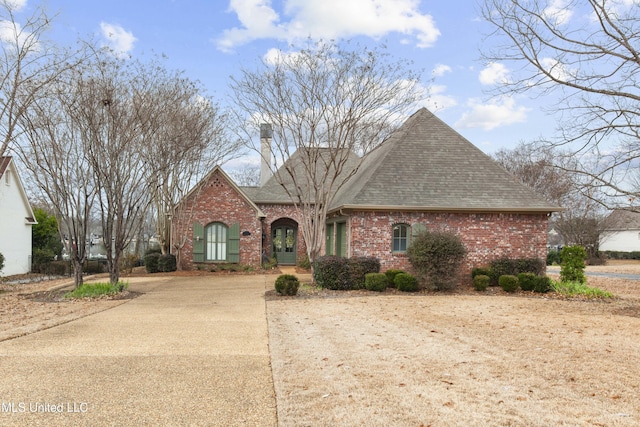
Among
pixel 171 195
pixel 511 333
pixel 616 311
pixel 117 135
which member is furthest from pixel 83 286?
pixel 616 311

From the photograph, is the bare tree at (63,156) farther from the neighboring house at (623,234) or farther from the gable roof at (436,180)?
the neighboring house at (623,234)

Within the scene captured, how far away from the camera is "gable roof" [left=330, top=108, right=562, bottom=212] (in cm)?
1605

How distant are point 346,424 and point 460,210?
41.8 ft

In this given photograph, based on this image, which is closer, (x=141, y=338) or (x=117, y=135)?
(x=141, y=338)

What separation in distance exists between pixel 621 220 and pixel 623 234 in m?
4.36

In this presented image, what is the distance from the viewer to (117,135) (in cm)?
1385

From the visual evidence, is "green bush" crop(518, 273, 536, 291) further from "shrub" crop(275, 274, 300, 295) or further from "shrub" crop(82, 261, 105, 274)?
"shrub" crop(82, 261, 105, 274)

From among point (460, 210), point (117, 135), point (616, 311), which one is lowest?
point (616, 311)

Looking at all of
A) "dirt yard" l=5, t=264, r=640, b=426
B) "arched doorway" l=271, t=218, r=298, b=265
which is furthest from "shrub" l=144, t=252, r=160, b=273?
"dirt yard" l=5, t=264, r=640, b=426

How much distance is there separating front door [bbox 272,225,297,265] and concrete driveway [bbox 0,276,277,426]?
553 inches

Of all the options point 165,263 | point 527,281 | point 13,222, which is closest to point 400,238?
point 527,281

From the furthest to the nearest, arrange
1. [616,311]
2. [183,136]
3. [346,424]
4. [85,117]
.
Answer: [183,136] < [85,117] < [616,311] < [346,424]

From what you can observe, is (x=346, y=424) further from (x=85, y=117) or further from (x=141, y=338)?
(x=85, y=117)

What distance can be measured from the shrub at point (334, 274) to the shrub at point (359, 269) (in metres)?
0.13
